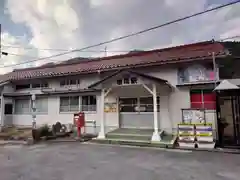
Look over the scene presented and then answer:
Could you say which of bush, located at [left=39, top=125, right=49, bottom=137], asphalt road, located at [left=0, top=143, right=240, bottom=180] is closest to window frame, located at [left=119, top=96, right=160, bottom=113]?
asphalt road, located at [left=0, top=143, right=240, bottom=180]

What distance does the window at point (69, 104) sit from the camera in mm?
14662

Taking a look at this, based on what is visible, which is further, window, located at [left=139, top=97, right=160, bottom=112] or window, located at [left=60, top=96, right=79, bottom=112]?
window, located at [left=60, top=96, right=79, bottom=112]

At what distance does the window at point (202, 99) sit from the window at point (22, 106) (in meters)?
11.9

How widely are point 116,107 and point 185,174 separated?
25.6 ft

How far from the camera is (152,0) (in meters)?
11.8

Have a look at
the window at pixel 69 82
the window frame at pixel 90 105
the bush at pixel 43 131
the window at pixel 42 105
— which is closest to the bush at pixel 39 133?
the bush at pixel 43 131

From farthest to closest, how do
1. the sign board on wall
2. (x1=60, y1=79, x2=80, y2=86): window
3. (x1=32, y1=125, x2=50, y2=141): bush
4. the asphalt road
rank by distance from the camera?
(x1=60, y1=79, x2=80, y2=86): window < (x1=32, y1=125, x2=50, y2=141): bush < the sign board on wall < the asphalt road

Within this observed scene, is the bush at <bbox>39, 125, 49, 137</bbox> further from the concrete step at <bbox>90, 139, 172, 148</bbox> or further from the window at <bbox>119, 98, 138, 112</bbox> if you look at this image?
the window at <bbox>119, 98, 138, 112</bbox>

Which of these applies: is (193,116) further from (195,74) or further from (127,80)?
(127,80)

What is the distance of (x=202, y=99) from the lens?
37.1ft

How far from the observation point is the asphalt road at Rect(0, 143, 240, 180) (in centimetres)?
577

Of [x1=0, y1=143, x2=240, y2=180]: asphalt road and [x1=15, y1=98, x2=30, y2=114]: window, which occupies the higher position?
[x1=15, y1=98, x2=30, y2=114]: window

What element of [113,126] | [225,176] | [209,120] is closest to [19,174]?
[225,176]

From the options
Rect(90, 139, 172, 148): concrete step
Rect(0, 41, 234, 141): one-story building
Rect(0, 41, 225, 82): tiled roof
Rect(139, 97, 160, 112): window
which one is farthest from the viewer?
Rect(139, 97, 160, 112): window
